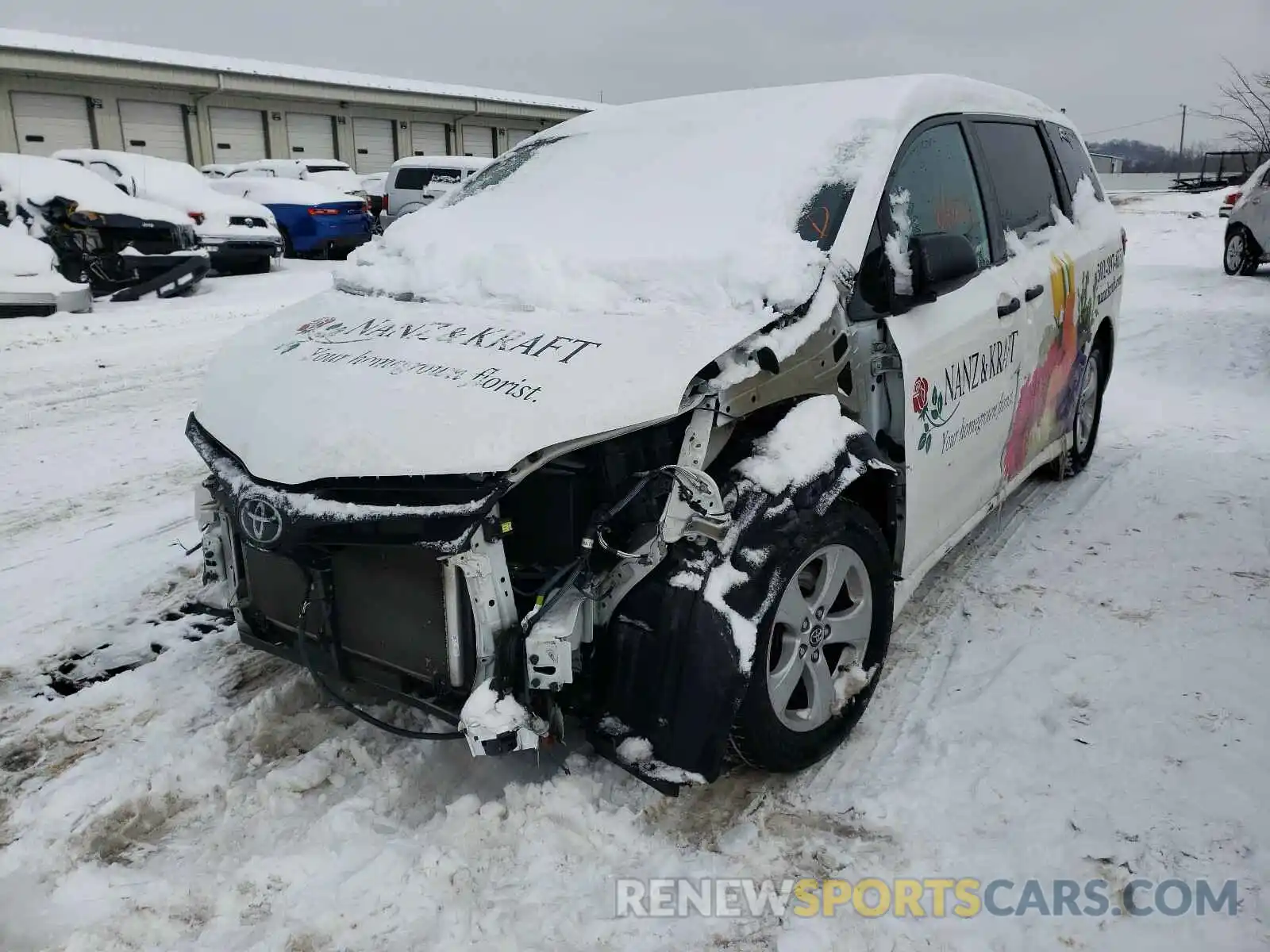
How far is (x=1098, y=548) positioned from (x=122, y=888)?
4.06 m

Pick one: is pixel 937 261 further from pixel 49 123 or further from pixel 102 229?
pixel 49 123

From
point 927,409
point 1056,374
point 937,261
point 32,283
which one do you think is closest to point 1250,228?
point 1056,374

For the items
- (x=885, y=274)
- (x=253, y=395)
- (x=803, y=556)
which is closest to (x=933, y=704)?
(x=803, y=556)

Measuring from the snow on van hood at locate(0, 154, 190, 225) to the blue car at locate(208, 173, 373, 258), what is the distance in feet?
16.7

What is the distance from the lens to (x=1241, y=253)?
13617mm

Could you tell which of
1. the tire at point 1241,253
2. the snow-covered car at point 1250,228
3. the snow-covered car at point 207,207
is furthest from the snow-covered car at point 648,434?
the tire at point 1241,253

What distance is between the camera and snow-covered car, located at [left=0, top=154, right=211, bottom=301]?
1038 centimetres

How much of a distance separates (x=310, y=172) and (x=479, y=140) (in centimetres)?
1780

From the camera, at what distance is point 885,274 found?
9.62 ft

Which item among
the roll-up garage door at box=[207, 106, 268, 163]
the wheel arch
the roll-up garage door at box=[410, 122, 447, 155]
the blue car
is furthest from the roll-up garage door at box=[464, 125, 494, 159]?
the wheel arch

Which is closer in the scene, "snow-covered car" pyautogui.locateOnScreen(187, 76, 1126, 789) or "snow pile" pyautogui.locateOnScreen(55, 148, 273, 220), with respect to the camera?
"snow-covered car" pyautogui.locateOnScreen(187, 76, 1126, 789)

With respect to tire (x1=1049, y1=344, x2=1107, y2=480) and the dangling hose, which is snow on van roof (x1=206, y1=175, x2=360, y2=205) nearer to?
tire (x1=1049, y1=344, x2=1107, y2=480)

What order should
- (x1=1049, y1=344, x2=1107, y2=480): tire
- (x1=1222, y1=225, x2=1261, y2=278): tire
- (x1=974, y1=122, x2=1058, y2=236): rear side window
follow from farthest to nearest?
(x1=1222, y1=225, x2=1261, y2=278): tire, (x1=1049, y1=344, x2=1107, y2=480): tire, (x1=974, y1=122, x2=1058, y2=236): rear side window

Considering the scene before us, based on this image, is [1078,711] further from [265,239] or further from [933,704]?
[265,239]
